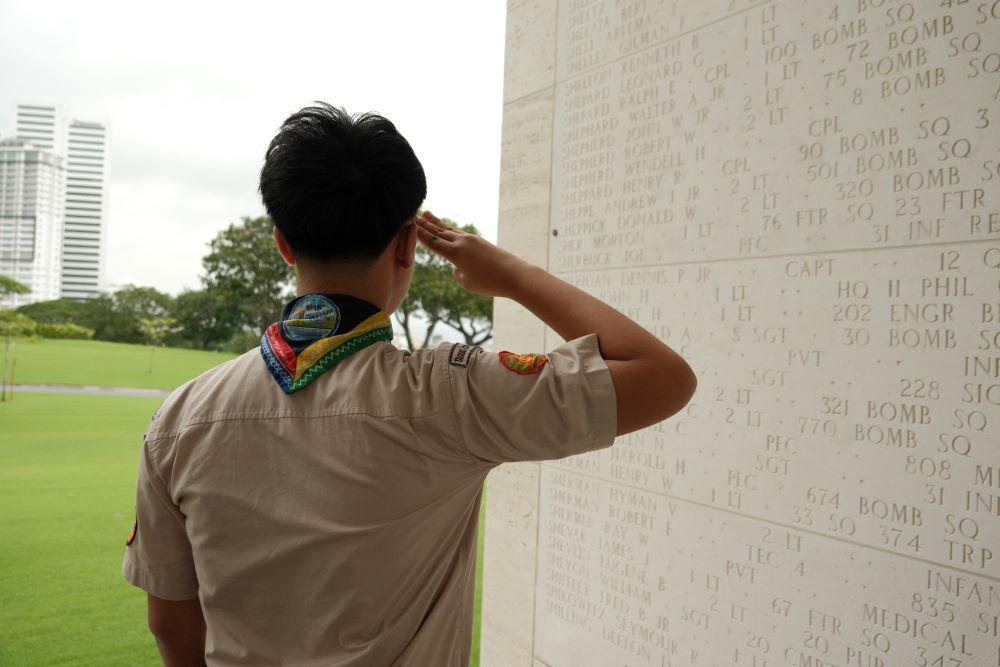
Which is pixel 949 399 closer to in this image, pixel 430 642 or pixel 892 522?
pixel 892 522

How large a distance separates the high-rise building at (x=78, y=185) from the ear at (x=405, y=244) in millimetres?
5944

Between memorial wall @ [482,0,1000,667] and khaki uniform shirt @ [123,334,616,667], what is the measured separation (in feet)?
4.16

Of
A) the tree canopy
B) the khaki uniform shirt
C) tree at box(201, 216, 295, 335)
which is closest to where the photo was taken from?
the khaki uniform shirt

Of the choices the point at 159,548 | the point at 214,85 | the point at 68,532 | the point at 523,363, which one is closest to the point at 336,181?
the point at 523,363

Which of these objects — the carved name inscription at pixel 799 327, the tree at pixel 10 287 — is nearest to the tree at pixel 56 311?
the tree at pixel 10 287

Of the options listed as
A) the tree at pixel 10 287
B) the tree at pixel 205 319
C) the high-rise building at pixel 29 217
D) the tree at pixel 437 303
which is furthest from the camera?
the tree at pixel 437 303

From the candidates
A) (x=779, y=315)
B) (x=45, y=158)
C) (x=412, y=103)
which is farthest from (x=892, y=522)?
(x=45, y=158)

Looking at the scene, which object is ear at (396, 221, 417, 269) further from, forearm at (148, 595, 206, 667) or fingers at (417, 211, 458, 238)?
forearm at (148, 595, 206, 667)

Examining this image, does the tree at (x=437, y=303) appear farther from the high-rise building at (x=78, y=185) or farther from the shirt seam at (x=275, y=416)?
the shirt seam at (x=275, y=416)

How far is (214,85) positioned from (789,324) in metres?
6.33

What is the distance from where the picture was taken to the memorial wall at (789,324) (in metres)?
1.75

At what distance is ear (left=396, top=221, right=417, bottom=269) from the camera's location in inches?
43.1

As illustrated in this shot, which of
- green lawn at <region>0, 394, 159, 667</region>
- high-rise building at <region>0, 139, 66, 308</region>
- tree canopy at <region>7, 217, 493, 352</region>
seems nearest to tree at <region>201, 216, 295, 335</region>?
tree canopy at <region>7, 217, 493, 352</region>

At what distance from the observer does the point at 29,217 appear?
575 cm
